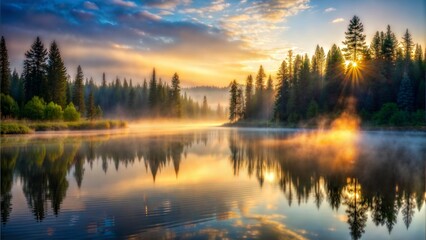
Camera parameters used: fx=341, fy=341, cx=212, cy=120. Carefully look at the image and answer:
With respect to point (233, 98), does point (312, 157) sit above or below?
below

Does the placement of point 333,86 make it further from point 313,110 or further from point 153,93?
point 153,93

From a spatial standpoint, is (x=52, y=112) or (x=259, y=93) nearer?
(x=52, y=112)

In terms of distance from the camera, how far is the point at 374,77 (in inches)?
2844

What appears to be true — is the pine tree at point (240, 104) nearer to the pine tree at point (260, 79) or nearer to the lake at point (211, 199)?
the pine tree at point (260, 79)

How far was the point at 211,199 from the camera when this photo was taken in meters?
11.9

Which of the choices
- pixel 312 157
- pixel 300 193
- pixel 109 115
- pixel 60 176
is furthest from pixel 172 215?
pixel 109 115

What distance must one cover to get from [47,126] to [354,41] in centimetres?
6400

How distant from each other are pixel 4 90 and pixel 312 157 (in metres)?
65.5

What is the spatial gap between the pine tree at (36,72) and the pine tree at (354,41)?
6518 centimetres

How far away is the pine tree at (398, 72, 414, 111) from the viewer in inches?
2478

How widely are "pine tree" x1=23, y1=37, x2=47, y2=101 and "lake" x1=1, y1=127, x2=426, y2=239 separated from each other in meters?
54.6

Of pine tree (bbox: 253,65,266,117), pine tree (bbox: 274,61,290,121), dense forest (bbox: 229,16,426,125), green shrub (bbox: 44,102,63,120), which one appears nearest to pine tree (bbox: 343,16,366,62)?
dense forest (bbox: 229,16,426,125)

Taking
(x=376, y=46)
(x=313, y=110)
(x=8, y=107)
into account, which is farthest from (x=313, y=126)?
(x=8, y=107)

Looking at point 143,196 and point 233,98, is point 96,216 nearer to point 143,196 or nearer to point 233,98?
point 143,196
